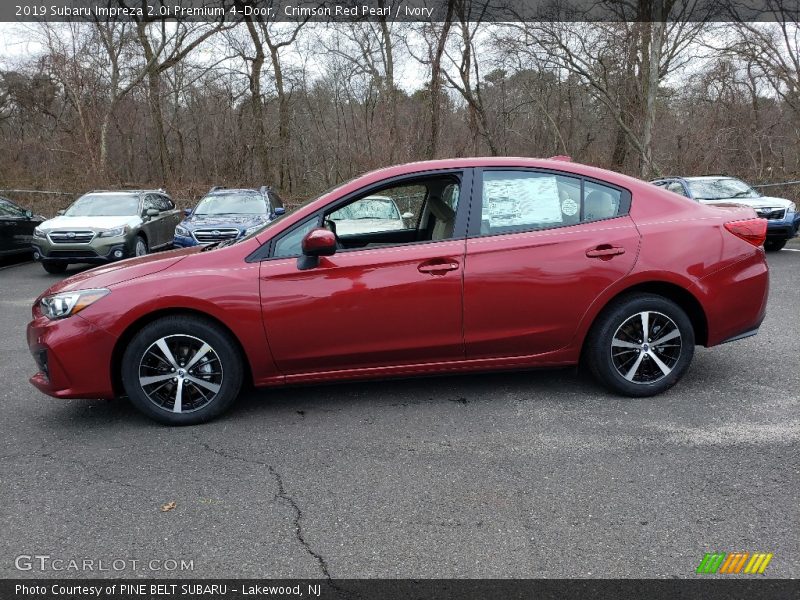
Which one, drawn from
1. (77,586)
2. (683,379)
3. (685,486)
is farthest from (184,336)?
(683,379)

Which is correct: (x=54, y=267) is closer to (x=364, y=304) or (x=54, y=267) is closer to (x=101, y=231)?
(x=101, y=231)

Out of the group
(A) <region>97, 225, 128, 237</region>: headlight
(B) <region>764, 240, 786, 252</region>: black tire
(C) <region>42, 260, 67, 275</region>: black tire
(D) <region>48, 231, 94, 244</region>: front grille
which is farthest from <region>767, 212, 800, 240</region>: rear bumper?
(C) <region>42, 260, 67, 275</region>: black tire

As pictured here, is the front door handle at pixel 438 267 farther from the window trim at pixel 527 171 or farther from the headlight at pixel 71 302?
the headlight at pixel 71 302


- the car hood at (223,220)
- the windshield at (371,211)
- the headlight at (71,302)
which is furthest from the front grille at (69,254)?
the headlight at (71,302)

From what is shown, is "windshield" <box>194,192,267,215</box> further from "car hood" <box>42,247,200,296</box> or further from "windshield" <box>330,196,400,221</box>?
"car hood" <box>42,247,200,296</box>

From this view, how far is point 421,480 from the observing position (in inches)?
123

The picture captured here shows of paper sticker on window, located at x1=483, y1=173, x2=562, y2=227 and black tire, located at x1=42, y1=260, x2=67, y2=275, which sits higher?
paper sticker on window, located at x1=483, y1=173, x2=562, y2=227

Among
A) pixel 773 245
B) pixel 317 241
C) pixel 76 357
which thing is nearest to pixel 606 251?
pixel 317 241

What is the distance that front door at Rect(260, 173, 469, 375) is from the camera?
152 inches

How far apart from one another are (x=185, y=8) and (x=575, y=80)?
52.2 ft

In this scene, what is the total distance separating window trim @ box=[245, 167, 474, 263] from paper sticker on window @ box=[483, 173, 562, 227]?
129 mm

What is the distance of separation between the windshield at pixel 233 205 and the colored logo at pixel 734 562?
35.8ft

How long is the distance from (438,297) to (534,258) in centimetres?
69

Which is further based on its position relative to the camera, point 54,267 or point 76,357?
point 54,267
